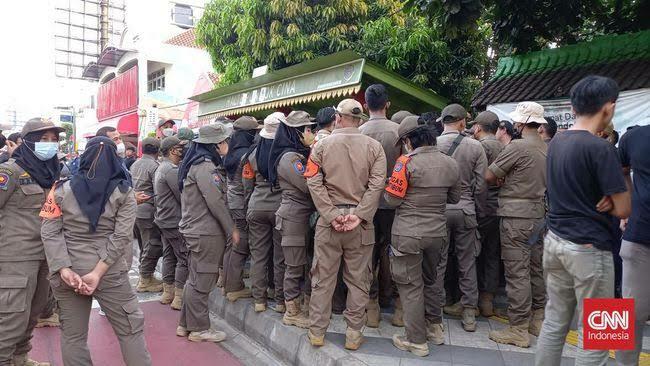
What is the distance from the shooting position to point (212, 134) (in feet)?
14.7

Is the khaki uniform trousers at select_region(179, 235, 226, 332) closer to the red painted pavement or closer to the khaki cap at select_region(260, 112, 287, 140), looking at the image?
the red painted pavement

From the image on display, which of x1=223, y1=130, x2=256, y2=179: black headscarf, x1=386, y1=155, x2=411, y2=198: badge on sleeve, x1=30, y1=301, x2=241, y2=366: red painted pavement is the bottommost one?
x1=30, y1=301, x2=241, y2=366: red painted pavement

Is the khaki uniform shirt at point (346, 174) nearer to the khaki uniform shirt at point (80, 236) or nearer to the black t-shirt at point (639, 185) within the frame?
the khaki uniform shirt at point (80, 236)

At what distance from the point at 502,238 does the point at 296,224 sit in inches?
72.5

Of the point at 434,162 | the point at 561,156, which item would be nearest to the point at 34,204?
the point at 434,162

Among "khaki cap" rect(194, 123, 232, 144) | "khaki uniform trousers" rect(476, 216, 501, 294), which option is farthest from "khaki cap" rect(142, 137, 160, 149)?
"khaki uniform trousers" rect(476, 216, 501, 294)

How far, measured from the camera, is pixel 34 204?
3.59 meters

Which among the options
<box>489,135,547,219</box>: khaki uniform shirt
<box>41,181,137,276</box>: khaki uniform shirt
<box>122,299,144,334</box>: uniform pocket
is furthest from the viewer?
<box>489,135,547,219</box>: khaki uniform shirt

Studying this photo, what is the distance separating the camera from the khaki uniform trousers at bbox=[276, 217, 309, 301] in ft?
13.7

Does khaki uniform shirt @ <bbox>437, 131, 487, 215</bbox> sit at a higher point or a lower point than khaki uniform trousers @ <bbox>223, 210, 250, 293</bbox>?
higher

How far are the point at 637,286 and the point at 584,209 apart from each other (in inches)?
24.4

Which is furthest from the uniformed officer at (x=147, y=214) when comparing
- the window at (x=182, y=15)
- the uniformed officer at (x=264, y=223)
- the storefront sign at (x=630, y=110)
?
the window at (x=182, y=15)

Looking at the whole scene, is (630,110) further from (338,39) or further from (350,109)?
(338,39)

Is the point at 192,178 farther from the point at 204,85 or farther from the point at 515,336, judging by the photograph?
the point at 204,85
